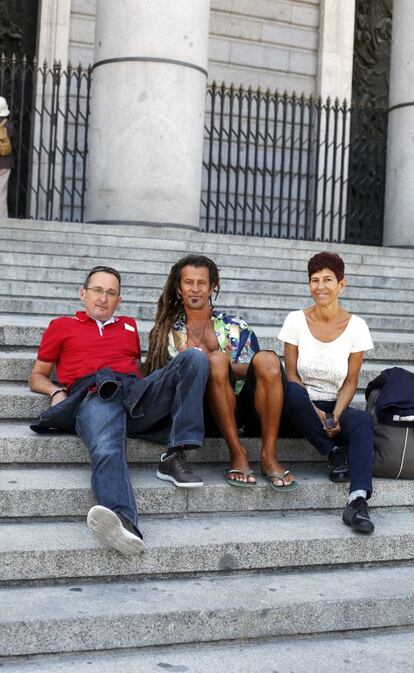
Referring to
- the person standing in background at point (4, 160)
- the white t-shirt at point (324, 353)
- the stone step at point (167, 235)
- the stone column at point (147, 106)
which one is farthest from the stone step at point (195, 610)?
the person standing in background at point (4, 160)

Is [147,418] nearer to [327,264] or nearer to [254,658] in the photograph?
[327,264]

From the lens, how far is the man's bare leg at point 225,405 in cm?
459

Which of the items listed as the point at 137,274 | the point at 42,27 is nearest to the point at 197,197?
the point at 137,274

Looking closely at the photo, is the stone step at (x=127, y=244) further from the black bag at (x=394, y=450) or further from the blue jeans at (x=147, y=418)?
the black bag at (x=394, y=450)

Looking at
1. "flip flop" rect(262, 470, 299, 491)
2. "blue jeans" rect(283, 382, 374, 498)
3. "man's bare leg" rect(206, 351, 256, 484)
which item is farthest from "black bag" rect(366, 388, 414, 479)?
"man's bare leg" rect(206, 351, 256, 484)

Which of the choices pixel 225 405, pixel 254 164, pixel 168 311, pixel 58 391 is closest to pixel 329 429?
pixel 225 405

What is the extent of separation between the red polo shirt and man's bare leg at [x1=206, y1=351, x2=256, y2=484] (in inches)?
21.8

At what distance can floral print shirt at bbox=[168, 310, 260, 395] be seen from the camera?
5.05 meters

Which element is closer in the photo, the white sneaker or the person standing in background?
the white sneaker

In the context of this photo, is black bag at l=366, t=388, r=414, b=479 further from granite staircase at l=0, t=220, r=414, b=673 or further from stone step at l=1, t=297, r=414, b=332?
stone step at l=1, t=297, r=414, b=332

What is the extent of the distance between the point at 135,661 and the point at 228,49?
12.6 metres

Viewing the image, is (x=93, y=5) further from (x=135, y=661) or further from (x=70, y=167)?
(x=135, y=661)

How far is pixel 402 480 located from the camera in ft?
16.1

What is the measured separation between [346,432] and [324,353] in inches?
19.7
